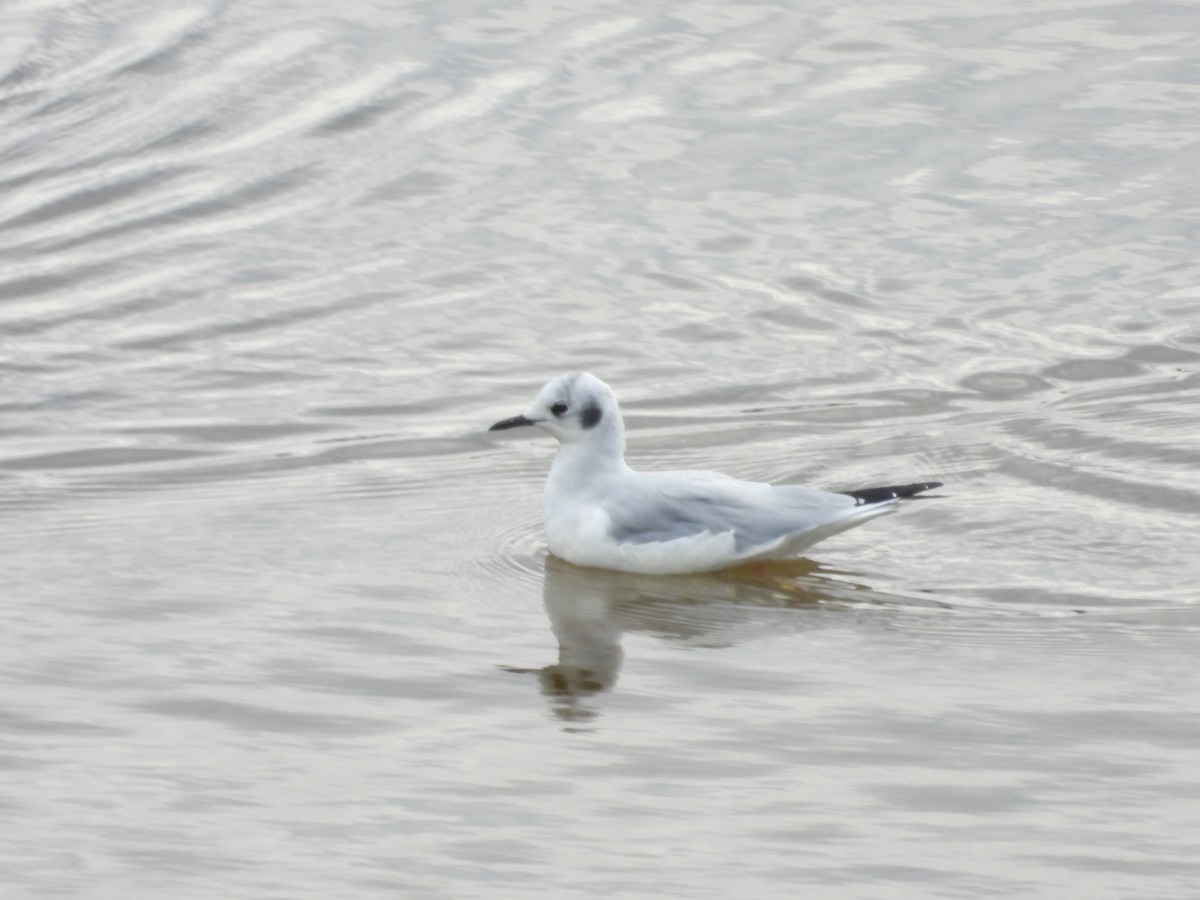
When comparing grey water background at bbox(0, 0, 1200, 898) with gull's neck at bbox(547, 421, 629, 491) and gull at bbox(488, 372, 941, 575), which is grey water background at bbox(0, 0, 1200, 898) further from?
gull's neck at bbox(547, 421, 629, 491)

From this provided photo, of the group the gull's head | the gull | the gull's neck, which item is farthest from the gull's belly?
the gull's head

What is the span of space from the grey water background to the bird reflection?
0.03 m

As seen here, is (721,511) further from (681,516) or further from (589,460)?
(589,460)

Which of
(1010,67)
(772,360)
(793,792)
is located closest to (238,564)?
(793,792)

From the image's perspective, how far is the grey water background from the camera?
5461 mm

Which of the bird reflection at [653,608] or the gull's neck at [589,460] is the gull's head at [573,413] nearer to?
the gull's neck at [589,460]

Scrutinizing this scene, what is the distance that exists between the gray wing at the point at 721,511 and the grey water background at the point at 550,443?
212mm

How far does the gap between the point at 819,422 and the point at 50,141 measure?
7011mm

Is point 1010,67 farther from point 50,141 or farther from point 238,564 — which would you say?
point 238,564

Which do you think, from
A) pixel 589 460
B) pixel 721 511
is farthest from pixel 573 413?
pixel 721 511

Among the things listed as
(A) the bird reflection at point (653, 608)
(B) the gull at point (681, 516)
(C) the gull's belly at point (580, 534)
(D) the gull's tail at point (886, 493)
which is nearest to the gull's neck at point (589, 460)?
(B) the gull at point (681, 516)

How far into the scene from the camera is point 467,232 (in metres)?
12.4

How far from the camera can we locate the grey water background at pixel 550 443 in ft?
17.9

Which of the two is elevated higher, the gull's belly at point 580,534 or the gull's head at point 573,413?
the gull's head at point 573,413
